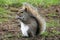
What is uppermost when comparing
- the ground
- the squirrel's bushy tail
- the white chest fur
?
the squirrel's bushy tail

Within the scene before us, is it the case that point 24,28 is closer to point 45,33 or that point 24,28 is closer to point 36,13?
point 36,13

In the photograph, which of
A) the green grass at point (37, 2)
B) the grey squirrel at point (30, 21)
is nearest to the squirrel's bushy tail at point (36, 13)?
the grey squirrel at point (30, 21)

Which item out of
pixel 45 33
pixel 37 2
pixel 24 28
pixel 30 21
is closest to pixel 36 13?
pixel 30 21

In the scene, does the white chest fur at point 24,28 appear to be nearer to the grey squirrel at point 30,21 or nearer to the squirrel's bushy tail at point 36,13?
the grey squirrel at point 30,21

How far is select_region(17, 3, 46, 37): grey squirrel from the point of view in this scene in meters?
5.55

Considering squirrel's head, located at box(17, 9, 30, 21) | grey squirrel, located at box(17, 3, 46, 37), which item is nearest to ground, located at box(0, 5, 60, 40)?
grey squirrel, located at box(17, 3, 46, 37)

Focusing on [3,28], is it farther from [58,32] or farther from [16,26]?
[58,32]

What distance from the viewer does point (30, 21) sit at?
569cm

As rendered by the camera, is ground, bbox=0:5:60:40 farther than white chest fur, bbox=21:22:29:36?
Yes

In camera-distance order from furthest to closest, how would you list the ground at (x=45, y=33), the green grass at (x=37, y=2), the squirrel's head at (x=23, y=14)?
1. the green grass at (x=37, y=2)
2. the ground at (x=45, y=33)
3. the squirrel's head at (x=23, y=14)

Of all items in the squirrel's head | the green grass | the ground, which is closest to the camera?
the squirrel's head

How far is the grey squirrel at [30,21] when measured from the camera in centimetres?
555

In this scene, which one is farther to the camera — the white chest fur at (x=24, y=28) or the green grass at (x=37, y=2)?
the green grass at (x=37, y=2)

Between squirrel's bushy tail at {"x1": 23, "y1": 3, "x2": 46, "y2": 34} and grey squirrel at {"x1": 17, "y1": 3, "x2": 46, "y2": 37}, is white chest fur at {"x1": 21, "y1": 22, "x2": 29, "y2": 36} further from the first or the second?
squirrel's bushy tail at {"x1": 23, "y1": 3, "x2": 46, "y2": 34}
